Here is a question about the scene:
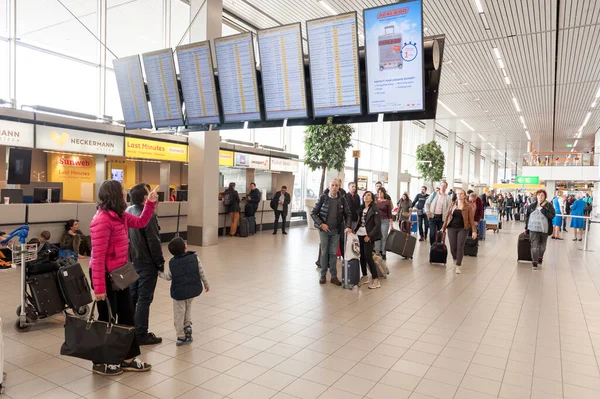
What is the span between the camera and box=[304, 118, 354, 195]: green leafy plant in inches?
520

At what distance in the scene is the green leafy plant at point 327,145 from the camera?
1321cm

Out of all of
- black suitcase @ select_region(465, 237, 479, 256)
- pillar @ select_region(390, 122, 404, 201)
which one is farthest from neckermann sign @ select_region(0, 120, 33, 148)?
pillar @ select_region(390, 122, 404, 201)

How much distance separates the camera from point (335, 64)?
4754mm

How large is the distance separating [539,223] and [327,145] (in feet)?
21.4

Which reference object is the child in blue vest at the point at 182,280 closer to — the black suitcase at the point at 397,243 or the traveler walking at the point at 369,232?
the traveler walking at the point at 369,232

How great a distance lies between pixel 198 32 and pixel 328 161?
5.56 meters

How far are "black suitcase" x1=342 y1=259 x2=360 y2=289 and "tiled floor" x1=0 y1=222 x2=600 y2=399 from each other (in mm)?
158

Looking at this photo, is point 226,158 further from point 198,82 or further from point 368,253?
point 368,253

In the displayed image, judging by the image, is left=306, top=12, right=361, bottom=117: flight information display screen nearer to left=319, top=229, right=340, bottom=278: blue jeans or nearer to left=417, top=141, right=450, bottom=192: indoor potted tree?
left=319, top=229, right=340, bottom=278: blue jeans

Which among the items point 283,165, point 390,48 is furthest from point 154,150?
point 390,48

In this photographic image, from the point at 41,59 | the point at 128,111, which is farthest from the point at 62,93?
the point at 128,111

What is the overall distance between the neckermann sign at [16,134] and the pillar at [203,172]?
323cm

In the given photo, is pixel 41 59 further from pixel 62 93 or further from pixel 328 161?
pixel 328 161

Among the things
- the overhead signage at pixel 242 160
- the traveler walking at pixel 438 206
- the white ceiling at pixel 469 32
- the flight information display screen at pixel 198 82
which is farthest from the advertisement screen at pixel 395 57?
the overhead signage at pixel 242 160
